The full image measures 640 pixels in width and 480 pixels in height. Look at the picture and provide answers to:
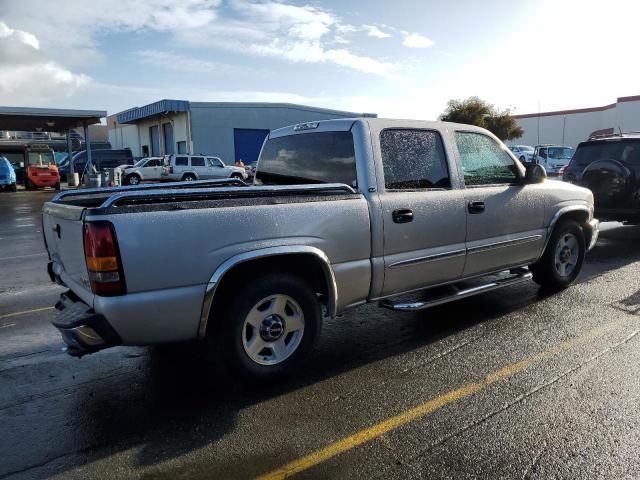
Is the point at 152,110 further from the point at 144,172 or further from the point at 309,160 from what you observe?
the point at 309,160

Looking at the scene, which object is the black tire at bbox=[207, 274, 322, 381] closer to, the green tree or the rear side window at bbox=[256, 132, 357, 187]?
the rear side window at bbox=[256, 132, 357, 187]

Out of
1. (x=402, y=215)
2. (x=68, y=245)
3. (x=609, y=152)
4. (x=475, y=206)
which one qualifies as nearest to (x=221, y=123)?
(x=609, y=152)

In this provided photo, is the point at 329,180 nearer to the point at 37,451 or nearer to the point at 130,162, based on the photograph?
the point at 37,451

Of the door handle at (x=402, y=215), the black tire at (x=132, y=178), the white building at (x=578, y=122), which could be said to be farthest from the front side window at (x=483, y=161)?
the white building at (x=578, y=122)

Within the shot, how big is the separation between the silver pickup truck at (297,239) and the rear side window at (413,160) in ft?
0.04

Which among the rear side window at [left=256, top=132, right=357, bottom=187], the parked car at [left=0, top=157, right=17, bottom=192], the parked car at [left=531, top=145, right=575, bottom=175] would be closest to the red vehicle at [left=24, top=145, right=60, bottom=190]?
the parked car at [left=0, top=157, right=17, bottom=192]

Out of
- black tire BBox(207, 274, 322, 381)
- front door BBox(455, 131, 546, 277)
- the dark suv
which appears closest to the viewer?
black tire BBox(207, 274, 322, 381)

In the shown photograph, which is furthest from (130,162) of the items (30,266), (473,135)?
(473,135)

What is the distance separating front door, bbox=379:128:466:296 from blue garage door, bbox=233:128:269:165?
3670cm

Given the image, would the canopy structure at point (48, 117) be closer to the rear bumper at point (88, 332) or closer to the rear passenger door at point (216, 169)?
the rear passenger door at point (216, 169)

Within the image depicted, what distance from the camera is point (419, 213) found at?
4234 mm

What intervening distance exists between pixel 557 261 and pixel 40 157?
31.8m

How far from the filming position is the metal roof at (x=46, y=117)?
1107 inches

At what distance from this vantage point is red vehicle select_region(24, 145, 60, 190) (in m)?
29.5
